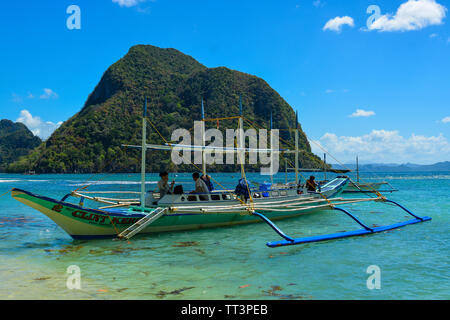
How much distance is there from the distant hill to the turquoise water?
106704mm

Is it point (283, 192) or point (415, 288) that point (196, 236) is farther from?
point (415, 288)

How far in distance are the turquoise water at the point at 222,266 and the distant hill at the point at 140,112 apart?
107 metres

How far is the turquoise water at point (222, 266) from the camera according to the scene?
8102 millimetres

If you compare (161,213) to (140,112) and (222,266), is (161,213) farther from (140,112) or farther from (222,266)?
(140,112)

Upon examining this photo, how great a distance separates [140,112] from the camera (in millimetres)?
156000

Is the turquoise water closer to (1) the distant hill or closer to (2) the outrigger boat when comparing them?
(2) the outrigger boat

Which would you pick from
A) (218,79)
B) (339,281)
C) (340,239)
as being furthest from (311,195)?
(218,79)

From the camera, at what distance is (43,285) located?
8.46m

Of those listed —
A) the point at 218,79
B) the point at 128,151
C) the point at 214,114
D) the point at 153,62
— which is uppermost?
the point at 153,62

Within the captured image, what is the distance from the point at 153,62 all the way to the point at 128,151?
87.1m
